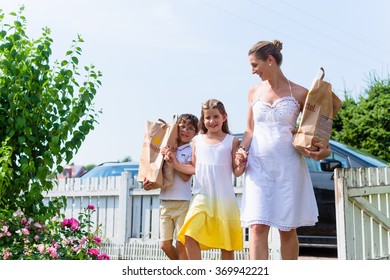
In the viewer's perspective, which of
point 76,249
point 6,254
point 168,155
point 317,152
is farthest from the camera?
point 76,249

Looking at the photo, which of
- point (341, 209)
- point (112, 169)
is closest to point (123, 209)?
point (112, 169)

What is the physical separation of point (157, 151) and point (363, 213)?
2135 millimetres

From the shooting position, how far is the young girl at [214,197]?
470 centimetres

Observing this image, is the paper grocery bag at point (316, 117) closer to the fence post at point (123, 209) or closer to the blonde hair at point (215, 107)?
the blonde hair at point (215, 107)

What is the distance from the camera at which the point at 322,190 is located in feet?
28.0

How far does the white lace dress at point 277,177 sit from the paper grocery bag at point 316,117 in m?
0.10

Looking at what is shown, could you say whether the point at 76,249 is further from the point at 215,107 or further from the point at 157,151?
the point at 215,107

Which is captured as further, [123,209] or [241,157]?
[123,209]

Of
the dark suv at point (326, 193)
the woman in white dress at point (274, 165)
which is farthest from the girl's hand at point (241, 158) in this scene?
the dark suv at point (326, 193)

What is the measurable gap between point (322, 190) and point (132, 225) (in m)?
3.29

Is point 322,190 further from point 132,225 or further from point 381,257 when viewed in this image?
point 132,225

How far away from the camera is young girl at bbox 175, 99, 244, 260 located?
15.4 feet

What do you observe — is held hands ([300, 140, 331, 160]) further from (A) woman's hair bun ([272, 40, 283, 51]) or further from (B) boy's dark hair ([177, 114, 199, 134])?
(B) boy's dark hair ([177, 114, 199, 134])

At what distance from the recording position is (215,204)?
4758 mm
